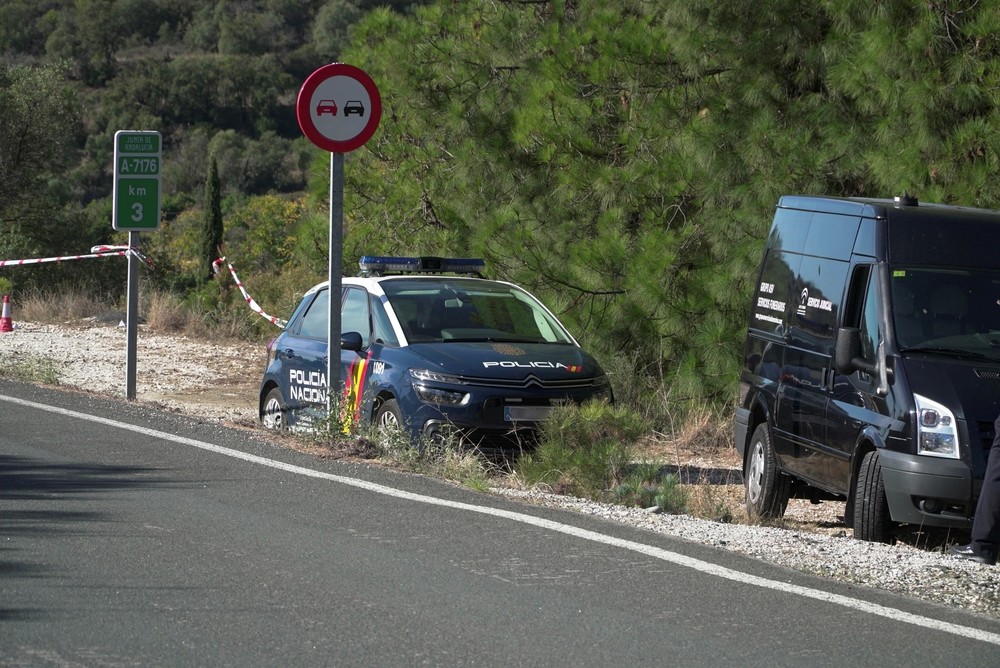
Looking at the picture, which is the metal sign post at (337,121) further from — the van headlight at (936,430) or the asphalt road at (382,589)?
the van headlight at (936,430)

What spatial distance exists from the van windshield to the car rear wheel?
216 inches

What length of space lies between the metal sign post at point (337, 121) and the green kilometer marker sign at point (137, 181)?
3.78 meters

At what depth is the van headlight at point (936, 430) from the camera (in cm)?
799

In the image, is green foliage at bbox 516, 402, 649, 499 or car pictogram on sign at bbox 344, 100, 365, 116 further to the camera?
car pictogram on sign at bbox 344, 100, 365, 116

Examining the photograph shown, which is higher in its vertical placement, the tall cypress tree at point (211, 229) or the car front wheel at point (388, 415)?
the tall cypress tree at point (211, 229)

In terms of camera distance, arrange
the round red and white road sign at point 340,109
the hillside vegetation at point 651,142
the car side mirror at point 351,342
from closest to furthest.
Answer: the round red and white road sign at point 340,109
the car side mirror at point 351,342
the hillside vegetation at point 651,142

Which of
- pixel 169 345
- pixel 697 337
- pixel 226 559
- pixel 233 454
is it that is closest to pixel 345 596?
pixel 226 559

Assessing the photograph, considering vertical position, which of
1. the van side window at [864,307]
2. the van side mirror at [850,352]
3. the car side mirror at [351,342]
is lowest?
the car side mirror at [351,342]

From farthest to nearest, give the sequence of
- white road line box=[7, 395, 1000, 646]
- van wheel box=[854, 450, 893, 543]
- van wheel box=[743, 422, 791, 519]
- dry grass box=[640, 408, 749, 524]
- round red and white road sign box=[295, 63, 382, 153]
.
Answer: dry grass box=[640, 408, 749, 524] < round red and white road sign box=[295, 63, 382, 153] < van wheel box=[743, 422, 791, 519] < van wheel box=[854, 450, 893, 543] < white road line box=[7, 395, 1000, 646]

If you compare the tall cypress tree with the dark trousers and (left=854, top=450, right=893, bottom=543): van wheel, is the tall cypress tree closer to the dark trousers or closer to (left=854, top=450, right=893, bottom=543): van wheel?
(left=854, top=450, right=893, bottom=543): van wheel

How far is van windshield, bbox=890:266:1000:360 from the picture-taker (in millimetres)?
8633

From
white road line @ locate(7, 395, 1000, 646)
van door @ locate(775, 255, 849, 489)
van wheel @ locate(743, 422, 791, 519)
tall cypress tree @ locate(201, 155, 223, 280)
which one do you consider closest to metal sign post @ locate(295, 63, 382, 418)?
white road line @ locate(7, 395, 1000, 646)

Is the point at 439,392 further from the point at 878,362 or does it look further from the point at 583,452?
the point at 878,362

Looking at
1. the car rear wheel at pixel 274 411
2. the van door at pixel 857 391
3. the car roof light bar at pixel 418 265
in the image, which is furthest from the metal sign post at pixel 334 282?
the van door at pixel 857 391
